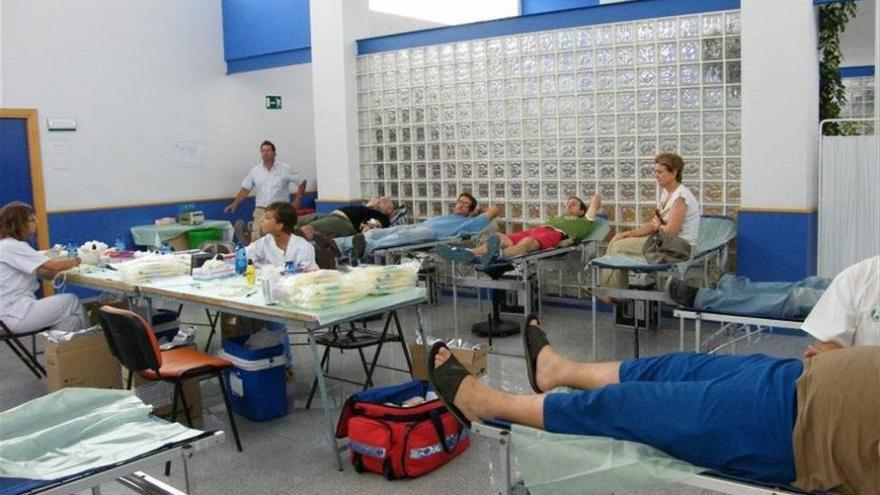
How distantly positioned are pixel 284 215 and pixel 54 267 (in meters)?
1.45

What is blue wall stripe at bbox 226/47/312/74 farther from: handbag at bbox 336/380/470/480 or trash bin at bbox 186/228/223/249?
handbag at bbox 336/380/470/480

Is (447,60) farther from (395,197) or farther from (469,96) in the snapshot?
(395,197)

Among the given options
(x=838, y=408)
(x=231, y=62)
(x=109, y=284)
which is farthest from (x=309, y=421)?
(x=231, y=62)

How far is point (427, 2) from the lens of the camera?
9.01 metres

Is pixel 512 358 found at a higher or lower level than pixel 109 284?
lower

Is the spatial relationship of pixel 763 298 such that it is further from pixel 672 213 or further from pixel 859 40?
pixel 859 40

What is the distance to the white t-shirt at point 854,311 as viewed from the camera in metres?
2.38

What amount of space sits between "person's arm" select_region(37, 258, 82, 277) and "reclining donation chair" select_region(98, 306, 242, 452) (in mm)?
1385

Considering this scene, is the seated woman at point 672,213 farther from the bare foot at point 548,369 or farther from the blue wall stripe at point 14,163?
the blue wall stripe at point 14,163

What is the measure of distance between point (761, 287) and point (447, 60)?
3611 mm

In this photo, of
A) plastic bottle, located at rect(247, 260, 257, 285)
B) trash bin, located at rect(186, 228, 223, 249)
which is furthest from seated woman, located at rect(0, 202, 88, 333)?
trash bin, located at rect(186, 228, 223, 249)

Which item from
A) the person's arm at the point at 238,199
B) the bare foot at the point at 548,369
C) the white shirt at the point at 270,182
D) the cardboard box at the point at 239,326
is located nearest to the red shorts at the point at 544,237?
the cardboard box at the point at 239,326

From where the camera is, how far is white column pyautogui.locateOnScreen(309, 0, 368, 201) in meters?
6.87

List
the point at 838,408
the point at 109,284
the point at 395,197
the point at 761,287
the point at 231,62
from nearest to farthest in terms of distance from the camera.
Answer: the point at 838,408
the point at 761,287
the point at 109,284
the point at 395,197
the point at 231,62
